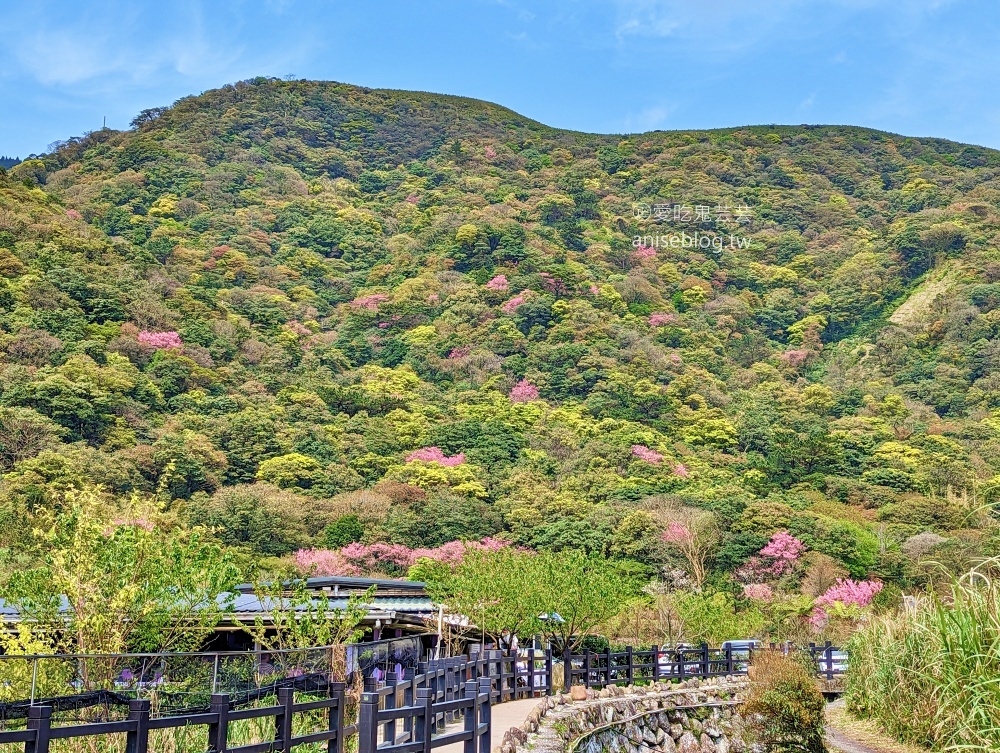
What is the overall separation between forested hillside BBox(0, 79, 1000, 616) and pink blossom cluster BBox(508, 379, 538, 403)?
0.66 feet

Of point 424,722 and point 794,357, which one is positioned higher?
point 794,357

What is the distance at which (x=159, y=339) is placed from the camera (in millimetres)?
61938

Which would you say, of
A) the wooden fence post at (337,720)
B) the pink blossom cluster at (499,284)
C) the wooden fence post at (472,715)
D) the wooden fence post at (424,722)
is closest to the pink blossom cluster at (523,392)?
the pink blossom cluster at (499,284)

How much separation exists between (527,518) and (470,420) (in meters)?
13.1

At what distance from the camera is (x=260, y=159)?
370 ft

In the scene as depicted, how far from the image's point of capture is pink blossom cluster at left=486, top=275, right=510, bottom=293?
79.0m

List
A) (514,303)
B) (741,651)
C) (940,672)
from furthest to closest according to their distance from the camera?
(514,303) → (741,651) → (940,672)

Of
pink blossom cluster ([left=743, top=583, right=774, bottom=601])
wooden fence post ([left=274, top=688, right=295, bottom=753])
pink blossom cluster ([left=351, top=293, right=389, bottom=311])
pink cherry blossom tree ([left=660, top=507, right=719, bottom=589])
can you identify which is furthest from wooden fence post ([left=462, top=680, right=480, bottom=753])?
pink blossom cluster ([left=351, top=293, right=389, bottom=311])

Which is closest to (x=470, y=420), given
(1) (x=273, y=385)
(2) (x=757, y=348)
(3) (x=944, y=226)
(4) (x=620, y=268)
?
(1) (x=273, y=385)

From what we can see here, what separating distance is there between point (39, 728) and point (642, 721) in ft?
45.9

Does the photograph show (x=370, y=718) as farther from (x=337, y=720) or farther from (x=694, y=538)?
(x=694, y=538)

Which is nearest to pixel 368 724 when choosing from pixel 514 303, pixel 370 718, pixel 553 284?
pixel 370 718

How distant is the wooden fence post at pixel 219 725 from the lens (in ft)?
25.7

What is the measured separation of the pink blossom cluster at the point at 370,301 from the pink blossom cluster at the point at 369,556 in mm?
38703
